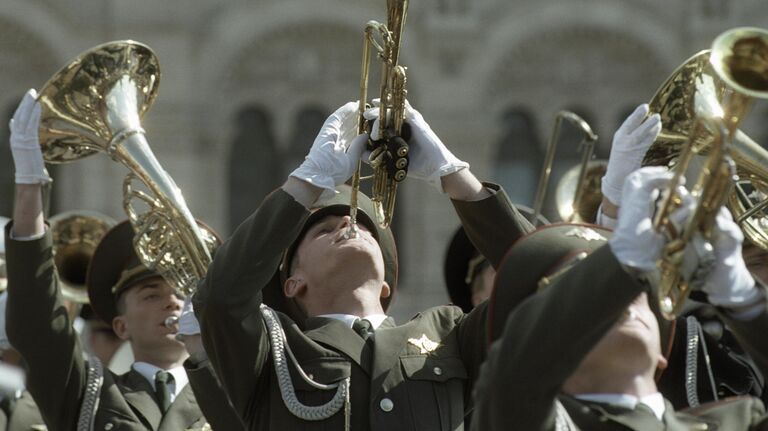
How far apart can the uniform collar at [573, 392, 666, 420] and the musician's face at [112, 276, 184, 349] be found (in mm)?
2192

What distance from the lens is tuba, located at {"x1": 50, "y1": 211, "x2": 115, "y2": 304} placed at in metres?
6.90

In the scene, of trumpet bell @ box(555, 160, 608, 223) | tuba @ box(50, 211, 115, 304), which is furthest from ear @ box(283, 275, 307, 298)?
tuba @ box(50, 211, 115, 304)

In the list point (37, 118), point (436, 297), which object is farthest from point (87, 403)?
point (436, 297)

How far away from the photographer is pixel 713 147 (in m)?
3.37

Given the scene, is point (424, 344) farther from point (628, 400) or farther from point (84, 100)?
point (84, 100)

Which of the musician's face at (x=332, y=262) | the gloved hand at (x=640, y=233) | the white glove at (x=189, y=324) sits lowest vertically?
the white glove at (x=189, y=324)

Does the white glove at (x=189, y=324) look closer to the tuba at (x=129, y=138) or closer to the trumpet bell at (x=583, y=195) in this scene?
the tuba at (x=129, y=138)

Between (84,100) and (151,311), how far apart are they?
25.4 inches

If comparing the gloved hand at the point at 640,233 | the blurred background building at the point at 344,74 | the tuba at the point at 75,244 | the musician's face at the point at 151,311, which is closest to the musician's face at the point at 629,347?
the gloved hand at the point at 640,233

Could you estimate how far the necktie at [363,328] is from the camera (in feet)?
15.5

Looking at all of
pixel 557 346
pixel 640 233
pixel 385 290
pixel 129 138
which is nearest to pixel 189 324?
pixel 385 290

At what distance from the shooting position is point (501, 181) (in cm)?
2216

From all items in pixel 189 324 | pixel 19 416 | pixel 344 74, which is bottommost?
pixel 344 74

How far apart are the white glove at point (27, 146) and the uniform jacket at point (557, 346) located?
192cm
